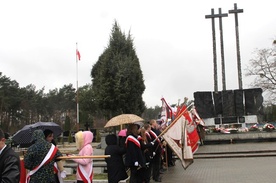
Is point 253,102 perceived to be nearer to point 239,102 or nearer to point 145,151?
point 239,102

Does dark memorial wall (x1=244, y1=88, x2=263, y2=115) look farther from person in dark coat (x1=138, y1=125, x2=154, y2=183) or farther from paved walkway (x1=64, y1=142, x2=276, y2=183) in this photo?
person in dark coat (x1=138, y1=125, x2=154, y2=183)

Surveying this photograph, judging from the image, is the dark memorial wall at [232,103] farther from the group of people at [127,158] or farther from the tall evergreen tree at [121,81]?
the group of people at [127,158]

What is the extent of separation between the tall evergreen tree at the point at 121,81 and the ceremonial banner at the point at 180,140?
8564 millimetres

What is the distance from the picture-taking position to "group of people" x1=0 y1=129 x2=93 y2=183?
374cm

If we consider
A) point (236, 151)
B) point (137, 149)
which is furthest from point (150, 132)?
point (236, 151)

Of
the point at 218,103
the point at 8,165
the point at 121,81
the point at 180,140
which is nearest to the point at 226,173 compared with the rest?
the point at 180,140

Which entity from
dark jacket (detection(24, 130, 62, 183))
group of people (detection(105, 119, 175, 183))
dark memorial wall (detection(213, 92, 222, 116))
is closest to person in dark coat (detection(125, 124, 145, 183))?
group of people (detection(105, 119, 175, 183))

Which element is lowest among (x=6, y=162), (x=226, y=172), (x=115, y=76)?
(x=226, y=172)

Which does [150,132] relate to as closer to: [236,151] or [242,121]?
[236,151]

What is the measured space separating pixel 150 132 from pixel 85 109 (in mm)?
44281

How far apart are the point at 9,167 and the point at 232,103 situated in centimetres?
2877

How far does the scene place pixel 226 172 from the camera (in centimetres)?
1239

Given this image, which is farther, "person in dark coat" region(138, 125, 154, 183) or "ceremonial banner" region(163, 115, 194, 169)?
"ceremonial banner" region(163, 115, 194, 169)

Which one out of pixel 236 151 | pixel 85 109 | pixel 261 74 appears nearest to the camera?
pixel 236 151
